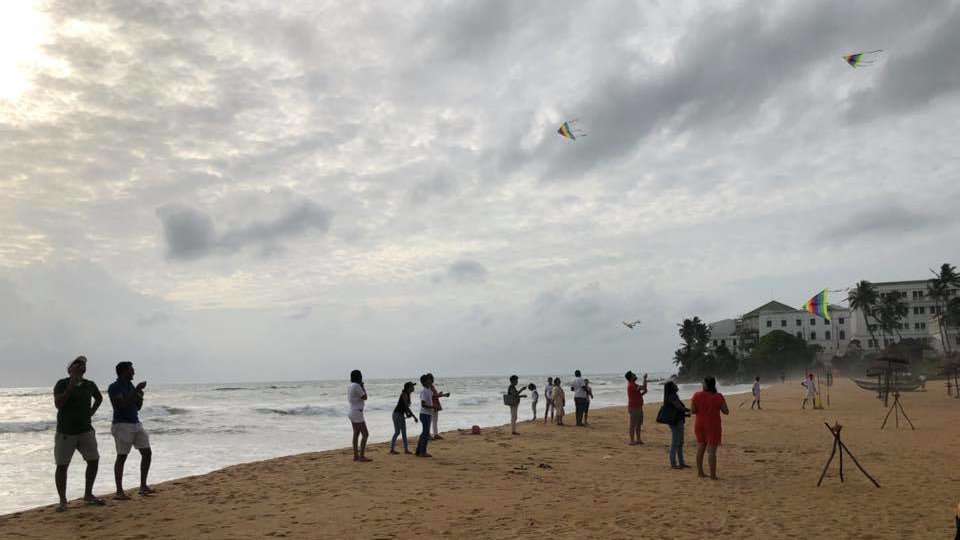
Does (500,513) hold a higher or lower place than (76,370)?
lower

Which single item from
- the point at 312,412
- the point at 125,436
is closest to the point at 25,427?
the point at 312,412

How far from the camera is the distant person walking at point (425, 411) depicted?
14.3 m

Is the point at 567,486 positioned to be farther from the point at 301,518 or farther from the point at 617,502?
the point at 301,518

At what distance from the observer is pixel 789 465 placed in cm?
1288

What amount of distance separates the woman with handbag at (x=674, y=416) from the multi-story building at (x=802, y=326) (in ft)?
348

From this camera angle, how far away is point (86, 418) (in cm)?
880

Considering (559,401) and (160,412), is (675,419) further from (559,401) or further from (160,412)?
(160,412)

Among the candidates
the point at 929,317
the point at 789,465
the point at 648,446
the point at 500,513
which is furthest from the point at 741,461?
the point at 929,317

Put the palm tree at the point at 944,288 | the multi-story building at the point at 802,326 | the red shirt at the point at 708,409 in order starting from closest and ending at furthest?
the red shirt at the point at 708,409, the palm tree at the point at 944,288, the multi-story building at the point at 802,326

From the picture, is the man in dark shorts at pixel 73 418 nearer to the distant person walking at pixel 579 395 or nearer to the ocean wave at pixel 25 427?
the distant person walking at pixel 579 395

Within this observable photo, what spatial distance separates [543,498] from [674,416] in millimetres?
3837

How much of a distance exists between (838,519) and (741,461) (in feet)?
18.2

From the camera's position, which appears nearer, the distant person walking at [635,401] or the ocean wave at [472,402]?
the distant person walking at [635,401]

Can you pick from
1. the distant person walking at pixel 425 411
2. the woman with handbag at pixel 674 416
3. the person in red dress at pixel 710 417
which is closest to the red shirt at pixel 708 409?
the person in red dress at pixel 710 417
